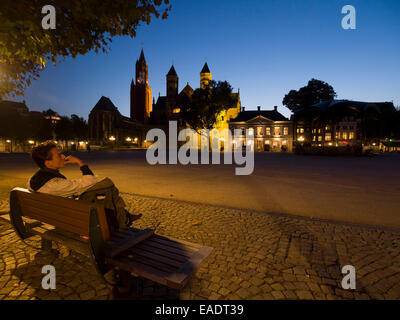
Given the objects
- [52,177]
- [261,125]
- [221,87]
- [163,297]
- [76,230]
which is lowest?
[163,297]

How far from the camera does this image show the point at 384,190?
750 cm

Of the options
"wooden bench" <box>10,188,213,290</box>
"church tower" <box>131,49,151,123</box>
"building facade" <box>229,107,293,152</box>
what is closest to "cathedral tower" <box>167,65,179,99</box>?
"church tower" <box>131,49,151,123</box>

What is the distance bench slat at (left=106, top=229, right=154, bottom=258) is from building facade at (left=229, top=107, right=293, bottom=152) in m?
56.6

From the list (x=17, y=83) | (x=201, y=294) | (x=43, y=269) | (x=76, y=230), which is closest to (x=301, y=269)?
(x=201, y=294)

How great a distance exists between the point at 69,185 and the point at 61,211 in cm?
45

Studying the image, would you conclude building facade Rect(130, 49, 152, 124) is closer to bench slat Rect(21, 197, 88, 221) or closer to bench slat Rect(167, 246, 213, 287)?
bench slat Rect(21, 197, 88, 221)

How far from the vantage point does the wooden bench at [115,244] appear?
76.5 inches

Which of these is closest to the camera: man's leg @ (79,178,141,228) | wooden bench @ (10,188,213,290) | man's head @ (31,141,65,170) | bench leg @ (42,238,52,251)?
wooden bench @ (10,188,213,290)

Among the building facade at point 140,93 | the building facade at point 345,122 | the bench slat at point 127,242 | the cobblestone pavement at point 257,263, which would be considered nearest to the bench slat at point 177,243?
the bench slat at point 127,242

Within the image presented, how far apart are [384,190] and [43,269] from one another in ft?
32.6

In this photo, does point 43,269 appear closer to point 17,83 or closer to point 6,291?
point 6,291

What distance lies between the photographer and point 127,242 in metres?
2.27

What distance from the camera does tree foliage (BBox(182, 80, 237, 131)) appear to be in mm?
45844

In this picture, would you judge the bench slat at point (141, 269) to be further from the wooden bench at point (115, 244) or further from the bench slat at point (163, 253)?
the bench slat at point (163, 253)
